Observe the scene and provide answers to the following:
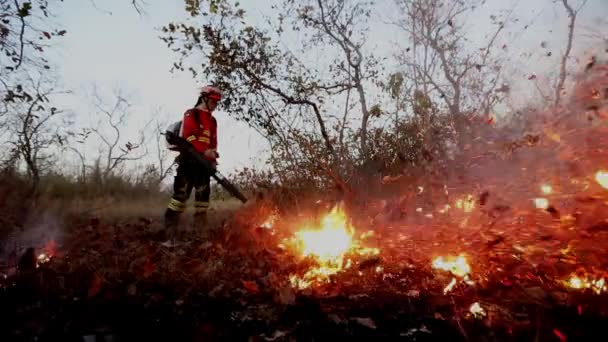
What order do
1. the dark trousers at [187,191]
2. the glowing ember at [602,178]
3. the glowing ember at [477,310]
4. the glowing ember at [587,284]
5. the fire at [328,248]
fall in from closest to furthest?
the glowing ember at [477,310], the glowing ember at [587,284], the fire at [328,248], the glowing ember at [602,178], the dark trousers at [187,191]

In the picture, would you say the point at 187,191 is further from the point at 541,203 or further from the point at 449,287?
the point at 541,203

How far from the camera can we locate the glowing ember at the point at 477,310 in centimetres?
263

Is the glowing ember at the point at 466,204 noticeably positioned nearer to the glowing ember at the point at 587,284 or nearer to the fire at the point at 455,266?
the fire at the point at 455,266

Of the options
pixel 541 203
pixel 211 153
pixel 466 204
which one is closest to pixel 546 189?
pixel 541 203

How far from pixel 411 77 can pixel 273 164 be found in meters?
7.74

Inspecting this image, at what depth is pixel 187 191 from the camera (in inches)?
255

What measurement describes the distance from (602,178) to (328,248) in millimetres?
4710

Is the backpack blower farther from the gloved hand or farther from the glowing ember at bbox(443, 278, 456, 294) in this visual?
the glowing ember at bbox(443, 278, 456, 294)

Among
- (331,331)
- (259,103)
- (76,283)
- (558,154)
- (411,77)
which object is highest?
(411,77)

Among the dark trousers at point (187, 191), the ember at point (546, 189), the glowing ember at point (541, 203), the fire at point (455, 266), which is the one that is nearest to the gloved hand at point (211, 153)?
the dark trousers at point (187, 191)

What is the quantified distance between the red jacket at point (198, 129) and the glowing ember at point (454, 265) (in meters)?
4.39

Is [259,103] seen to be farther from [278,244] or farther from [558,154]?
[558,154]

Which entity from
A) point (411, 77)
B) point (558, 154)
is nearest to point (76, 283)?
point (558, 154)

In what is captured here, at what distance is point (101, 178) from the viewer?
53.2ft
